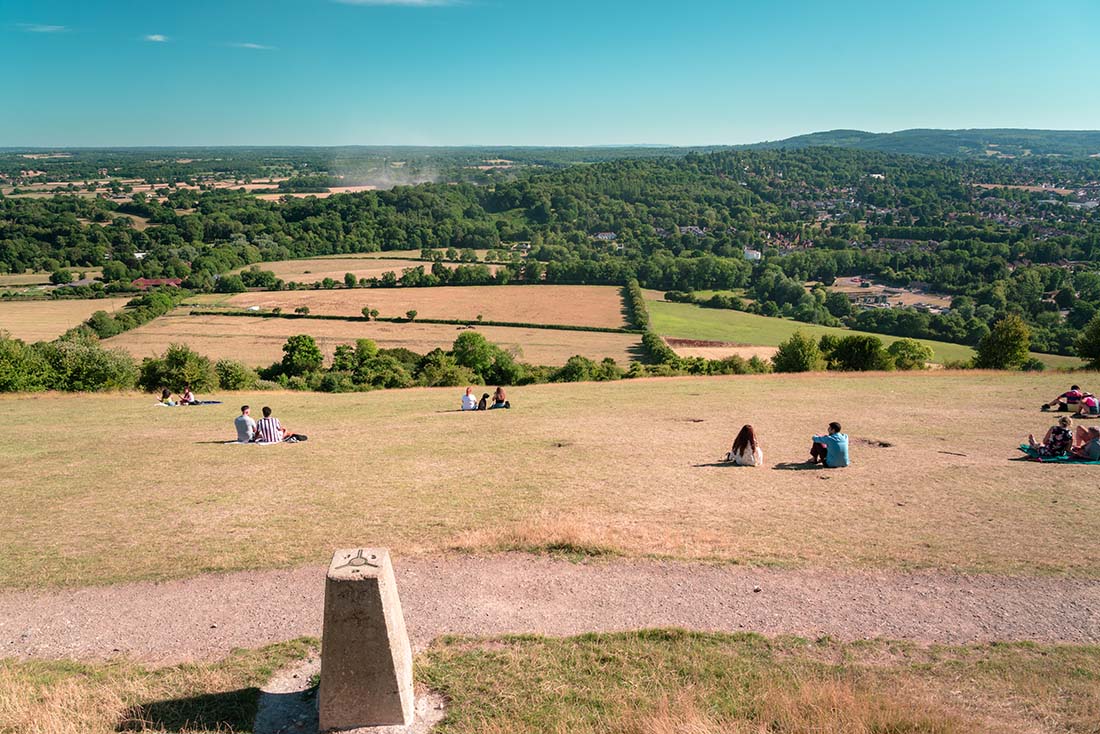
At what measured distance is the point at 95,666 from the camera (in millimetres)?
8727

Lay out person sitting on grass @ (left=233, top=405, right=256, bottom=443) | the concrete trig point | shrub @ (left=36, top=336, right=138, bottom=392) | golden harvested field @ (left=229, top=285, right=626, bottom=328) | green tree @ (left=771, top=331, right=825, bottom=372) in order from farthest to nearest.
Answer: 1. golden harvested field @ (left=229, top=285, right=626, bottom=328)
2. green tree @ (left=771, top=331, right=825, bottom=372)
3. shrub @ (left=36, top=336, right=138, bottom=392)
4. person sitting on grass @ (left=233, top=405, right=256, bottom=443)
5. the concrete trig point

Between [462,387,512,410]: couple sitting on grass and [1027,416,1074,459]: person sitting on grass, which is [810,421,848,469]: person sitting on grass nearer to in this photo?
[1027,416,1074,459]: person sitting on grass

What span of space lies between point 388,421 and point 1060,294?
113 meters

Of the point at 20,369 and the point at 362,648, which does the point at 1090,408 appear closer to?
the point at 362,648

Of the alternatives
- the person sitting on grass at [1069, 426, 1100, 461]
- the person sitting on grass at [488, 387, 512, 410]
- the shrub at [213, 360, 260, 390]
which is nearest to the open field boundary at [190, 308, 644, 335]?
the shrub at [213, 360, 260, 390]

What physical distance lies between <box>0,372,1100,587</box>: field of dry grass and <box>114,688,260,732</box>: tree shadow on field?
3933 mm

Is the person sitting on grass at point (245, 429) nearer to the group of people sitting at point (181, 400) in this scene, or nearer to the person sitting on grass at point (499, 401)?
the person sitting on grass at point (499, 401)

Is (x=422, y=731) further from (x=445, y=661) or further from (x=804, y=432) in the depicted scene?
(x=804, y=432)

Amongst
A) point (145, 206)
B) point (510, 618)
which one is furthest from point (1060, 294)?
point (145, 206)

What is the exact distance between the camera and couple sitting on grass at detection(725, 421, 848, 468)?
57.9 ft

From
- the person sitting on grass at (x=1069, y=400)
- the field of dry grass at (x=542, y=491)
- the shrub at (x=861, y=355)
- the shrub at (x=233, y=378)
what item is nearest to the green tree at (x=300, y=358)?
the shrub at (x=233, y=378)

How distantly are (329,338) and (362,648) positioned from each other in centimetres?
6974

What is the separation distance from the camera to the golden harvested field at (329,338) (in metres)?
66.5

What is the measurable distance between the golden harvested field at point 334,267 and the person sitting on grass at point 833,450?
327 feet
